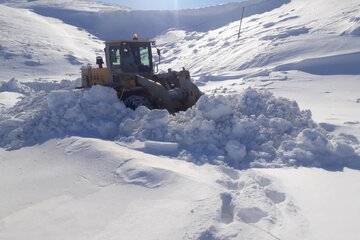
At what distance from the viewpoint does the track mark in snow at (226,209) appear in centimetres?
437

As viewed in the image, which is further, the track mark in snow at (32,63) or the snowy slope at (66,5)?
the snowy slope at (66,5)

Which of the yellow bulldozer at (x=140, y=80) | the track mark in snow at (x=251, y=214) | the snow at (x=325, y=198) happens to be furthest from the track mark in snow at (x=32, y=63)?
the track mark in snow at (x=251, y=214)

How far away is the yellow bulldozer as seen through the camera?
8789 mm

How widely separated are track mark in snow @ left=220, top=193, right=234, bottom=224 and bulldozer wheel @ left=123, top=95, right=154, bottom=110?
4.08m

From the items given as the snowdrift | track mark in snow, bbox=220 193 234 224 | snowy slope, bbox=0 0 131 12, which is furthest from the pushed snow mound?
snowy slope, bbox=0 0 131 12

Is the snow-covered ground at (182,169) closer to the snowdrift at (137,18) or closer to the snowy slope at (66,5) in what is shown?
the snowdrift at (137,18)

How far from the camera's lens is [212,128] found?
22.1 ft

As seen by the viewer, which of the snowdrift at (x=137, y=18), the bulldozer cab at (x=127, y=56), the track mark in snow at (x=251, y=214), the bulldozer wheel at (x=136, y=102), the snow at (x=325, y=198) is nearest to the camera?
the snow at (x=325, y=198)

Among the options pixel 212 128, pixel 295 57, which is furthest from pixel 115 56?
pixel 295 57

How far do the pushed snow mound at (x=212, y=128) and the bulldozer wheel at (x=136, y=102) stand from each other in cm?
34

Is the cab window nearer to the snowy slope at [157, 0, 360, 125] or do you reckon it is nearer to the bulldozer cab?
the bulldozer cab

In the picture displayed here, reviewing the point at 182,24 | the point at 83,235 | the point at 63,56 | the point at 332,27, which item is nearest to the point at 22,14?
the point at 63,56

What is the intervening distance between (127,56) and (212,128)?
13.1 ft

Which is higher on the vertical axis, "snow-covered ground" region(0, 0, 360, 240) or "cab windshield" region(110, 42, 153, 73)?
"cab windshield" region(110, 42, 153, 73)
